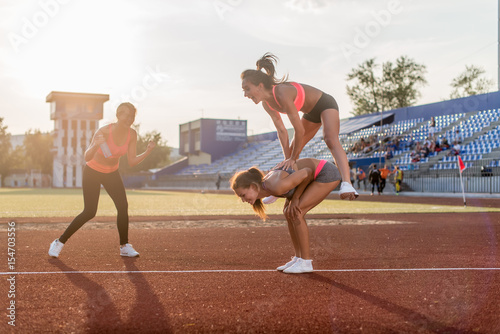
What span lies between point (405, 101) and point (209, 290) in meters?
59.8

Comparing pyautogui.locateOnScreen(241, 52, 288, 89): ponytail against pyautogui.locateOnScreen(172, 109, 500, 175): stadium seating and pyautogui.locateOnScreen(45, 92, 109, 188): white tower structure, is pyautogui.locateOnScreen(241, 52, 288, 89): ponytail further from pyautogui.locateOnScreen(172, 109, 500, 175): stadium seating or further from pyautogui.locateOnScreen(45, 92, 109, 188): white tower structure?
pyautogui.locateOnScreen(45, 92, 109, 188): white tower structure

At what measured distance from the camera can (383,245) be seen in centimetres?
841

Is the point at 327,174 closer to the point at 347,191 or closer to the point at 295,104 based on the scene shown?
the point at 347,191

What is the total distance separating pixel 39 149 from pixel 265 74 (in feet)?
289

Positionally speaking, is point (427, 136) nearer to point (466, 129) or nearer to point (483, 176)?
point (466, 129)

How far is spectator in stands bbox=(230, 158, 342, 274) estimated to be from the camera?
541 cm

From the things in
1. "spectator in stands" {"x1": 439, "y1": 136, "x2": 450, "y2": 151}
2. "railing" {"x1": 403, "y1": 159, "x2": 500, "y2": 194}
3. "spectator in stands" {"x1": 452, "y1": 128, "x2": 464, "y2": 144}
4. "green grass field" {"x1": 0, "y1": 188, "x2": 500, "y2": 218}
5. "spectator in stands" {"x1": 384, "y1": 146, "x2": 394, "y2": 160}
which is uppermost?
"spectator in stands" {"x1": 452, "y1": 128, "x2": 464, "y2": 144}

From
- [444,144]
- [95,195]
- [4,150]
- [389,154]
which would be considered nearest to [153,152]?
[4,150]

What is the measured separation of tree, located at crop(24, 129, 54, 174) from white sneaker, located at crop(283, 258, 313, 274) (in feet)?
288

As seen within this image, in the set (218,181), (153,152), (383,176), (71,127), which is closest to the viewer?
(383,176)

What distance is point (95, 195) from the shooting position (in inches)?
281

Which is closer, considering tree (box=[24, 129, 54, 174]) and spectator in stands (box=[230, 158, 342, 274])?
spectator in stands (box=[230, 158, 342, 274])

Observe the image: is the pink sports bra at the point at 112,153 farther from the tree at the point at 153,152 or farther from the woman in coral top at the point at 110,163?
the tree at the point at 153,152

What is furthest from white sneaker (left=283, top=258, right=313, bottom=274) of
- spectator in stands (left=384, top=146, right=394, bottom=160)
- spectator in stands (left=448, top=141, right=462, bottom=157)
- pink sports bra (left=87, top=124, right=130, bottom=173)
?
spectator in stands (left=384, top=146, right=394, bottom=160)
